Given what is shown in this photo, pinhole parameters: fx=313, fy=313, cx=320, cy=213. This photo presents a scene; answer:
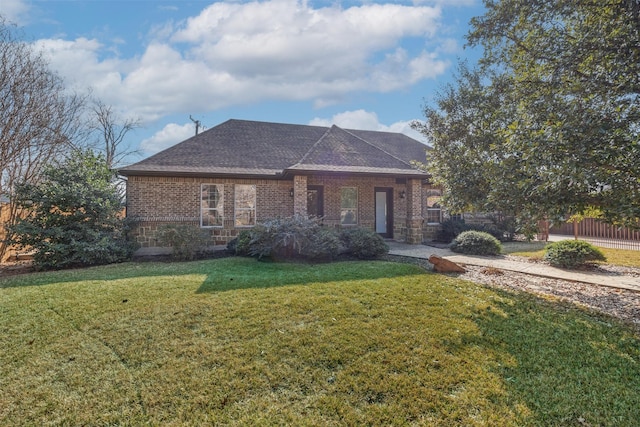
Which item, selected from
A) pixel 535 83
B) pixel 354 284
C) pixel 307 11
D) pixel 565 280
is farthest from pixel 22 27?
pixel 565 280

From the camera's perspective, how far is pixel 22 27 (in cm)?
973

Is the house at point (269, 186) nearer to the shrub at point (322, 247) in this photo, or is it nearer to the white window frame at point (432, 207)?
the white window frame at point (432, 207)

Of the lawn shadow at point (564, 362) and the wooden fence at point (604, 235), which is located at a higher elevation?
the wooden fence at point (604, 235)

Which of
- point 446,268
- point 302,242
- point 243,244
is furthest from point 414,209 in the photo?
point 243,244

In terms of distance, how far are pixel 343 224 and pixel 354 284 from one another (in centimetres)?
763

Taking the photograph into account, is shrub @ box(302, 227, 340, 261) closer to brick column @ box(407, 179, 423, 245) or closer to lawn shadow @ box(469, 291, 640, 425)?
lawn shadow @ box(469, 291, 640, 425)

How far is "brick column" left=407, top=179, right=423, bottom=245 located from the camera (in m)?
12.9

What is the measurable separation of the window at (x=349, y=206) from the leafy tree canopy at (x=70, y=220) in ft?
26.8

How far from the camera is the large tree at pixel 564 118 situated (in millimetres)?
4000

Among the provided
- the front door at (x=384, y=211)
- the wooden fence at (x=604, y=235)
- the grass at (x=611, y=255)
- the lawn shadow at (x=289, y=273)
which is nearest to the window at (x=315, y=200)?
the front door at (x=384, y=211)

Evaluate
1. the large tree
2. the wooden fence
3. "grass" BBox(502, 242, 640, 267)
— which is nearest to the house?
"grass" BBox(502, 242, 640, 267)

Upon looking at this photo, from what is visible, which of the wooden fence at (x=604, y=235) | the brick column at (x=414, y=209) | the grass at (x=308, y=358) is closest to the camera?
the grass at (x=308, y=358)

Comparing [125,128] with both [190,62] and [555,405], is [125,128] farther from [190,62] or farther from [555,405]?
[555,405]

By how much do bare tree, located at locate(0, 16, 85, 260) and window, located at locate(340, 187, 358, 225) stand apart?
36.6 ft
